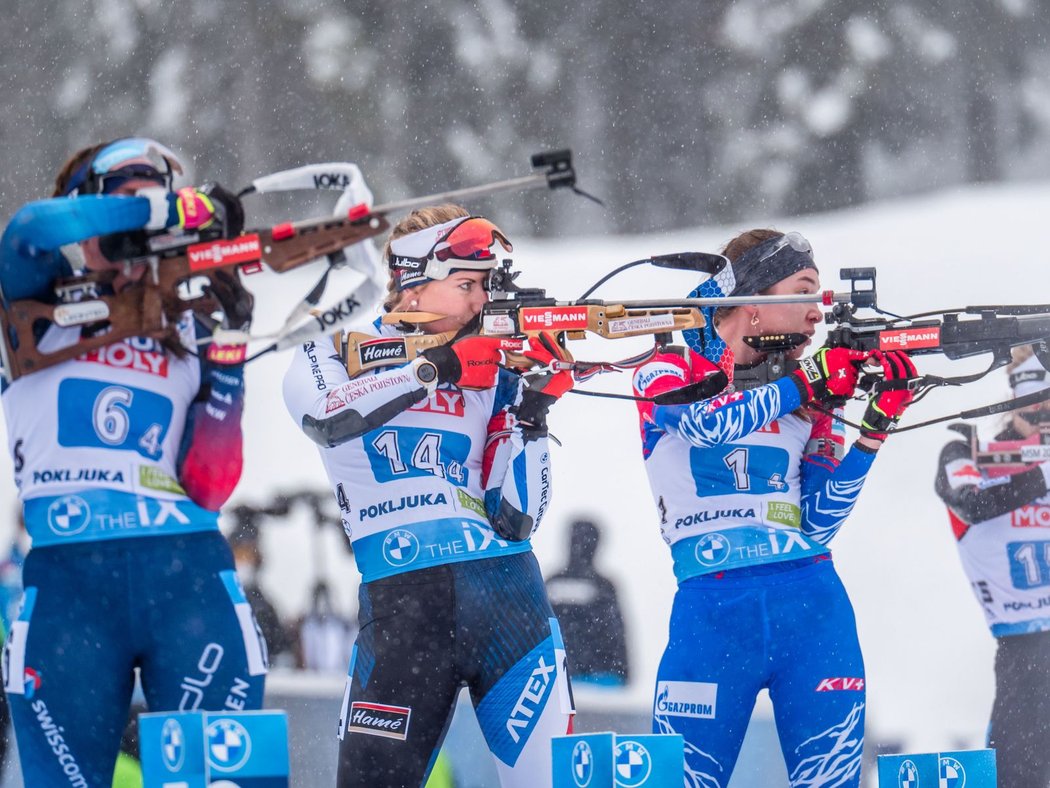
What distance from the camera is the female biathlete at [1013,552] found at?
5.07 m

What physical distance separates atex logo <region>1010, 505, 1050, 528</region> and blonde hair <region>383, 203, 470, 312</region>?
2529mm

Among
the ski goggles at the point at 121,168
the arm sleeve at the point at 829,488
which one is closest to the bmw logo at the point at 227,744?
the ski goggles at the point at 121,168

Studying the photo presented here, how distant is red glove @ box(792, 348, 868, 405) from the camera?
375cm

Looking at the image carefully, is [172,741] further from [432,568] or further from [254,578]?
[254,578]

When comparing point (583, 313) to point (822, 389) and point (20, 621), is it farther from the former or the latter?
point (20, 621)

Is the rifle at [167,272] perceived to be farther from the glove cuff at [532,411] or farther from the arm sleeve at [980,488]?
the arm sleeve at [980,488]

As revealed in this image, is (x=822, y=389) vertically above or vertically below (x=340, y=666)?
above

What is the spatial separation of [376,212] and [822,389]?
1316 mm

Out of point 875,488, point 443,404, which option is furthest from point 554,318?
point 875,488

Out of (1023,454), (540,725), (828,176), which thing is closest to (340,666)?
(1023,454)

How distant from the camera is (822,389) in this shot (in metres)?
3.76

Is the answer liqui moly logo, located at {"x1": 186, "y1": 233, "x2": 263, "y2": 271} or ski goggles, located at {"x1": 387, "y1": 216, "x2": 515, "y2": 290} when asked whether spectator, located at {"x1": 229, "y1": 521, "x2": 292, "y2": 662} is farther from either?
liqui moly logo, located at {"x1": 186, "y1": 233, "x2": 263, "y2": 271}

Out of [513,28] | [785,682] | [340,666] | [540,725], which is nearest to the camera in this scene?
[540,725]

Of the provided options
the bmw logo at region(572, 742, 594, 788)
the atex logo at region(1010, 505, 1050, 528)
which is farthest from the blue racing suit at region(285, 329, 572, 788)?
the atex logo at region(1010, 505, 1050, 528)
